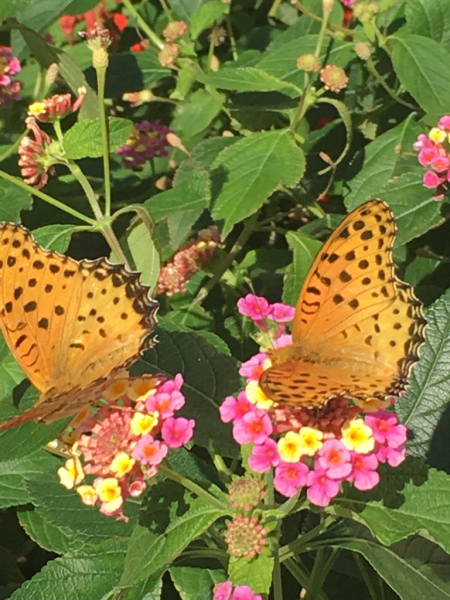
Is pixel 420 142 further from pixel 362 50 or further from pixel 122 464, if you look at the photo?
pixel 122 464

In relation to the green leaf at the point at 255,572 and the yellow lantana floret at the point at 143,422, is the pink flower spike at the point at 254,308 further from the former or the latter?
the green leaf at the point at 255,572

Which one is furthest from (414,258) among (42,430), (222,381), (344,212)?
(42,430)

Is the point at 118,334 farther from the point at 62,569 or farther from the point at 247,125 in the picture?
the point at 247,125

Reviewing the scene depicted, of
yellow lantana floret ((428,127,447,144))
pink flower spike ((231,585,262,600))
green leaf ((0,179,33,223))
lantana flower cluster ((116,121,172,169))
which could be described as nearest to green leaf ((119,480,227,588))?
pink flower spike ((231,585,262,600))

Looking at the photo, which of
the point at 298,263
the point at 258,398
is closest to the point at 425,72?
the point at 298,263

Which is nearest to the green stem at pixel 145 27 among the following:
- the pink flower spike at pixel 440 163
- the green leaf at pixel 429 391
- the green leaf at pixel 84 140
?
the green leaf at pixel 84 140

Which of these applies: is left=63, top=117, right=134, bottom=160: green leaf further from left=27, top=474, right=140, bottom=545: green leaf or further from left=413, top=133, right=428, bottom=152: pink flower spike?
left=413, top=133, right=428, bottom=152: pink flower spike
